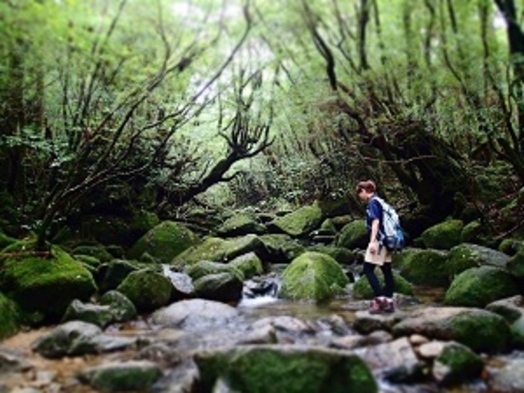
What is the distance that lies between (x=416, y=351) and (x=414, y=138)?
8611 mm

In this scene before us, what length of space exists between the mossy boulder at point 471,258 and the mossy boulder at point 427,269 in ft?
0.87

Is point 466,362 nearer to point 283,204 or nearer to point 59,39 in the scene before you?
point 59,39

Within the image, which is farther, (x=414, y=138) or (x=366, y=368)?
(x=414, y=138)

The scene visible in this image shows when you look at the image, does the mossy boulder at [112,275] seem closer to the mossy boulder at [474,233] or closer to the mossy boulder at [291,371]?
the mossy boulder at [291,371]

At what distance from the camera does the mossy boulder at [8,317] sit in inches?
262

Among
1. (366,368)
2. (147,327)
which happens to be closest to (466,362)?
(366,368)

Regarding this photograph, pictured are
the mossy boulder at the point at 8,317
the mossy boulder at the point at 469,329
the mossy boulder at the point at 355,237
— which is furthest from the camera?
the mossy boulder at the point at 355,237

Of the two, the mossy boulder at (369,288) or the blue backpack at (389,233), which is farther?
the mossy boulder at (369,288)

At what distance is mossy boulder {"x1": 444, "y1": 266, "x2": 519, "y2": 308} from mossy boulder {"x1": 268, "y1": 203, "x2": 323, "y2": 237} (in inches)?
446

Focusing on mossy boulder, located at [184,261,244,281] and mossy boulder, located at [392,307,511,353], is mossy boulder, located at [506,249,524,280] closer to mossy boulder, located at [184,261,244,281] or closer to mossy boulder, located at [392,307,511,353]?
mossy boulder, located at [392,307,511,353]

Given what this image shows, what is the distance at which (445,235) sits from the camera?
1334 cm

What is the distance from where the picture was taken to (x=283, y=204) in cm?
2830

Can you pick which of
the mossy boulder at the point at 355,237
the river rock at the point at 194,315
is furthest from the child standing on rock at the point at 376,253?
the mossy boulder at the point at 355,237

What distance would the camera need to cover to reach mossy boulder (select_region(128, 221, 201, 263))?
47.4 ft
